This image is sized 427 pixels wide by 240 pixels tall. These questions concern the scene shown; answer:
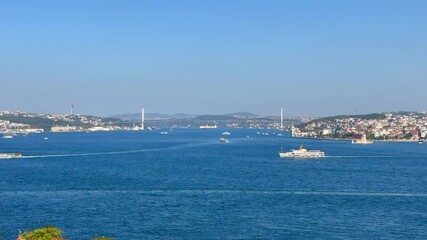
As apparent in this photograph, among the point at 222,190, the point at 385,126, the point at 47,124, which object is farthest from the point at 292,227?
the point at 47,124

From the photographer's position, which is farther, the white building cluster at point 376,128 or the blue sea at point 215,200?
the white building cluster at point 376,128

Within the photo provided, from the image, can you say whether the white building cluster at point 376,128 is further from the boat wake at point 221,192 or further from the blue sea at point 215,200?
the boat wake at point 221,192

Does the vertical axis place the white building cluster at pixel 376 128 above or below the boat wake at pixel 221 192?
above

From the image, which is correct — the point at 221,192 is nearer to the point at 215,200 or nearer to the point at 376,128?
the point at 215,200

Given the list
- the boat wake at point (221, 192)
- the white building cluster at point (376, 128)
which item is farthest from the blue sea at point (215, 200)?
the white building cluster at point (376, 128)

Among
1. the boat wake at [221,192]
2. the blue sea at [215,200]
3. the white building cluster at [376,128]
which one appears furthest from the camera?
the white building cluster at [376,128]

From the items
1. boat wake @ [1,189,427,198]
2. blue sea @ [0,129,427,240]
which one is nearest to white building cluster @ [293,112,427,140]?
blue sea @ [0,129,427,240]

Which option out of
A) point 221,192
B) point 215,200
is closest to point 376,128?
point 221,192

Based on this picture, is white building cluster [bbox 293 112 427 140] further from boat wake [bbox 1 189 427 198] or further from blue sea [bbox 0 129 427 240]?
boat wake [bbox 1 189 427 198]
